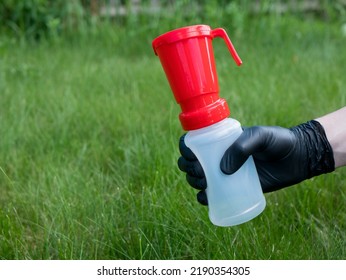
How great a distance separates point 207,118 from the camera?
58.2 inches

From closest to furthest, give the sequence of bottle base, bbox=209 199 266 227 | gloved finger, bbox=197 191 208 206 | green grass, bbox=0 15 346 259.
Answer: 1. bottle base, bbox=209 199 266 227
2. gloved finger, bbox=197 191 208 206
3. green grass, bbox=0 15 346 259

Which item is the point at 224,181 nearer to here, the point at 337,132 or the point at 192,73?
the point at 192,73

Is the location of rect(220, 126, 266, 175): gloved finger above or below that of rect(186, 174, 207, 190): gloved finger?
above

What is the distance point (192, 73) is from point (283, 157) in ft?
1.45

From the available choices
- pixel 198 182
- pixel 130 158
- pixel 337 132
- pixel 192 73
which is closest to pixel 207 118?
pixel 192 73

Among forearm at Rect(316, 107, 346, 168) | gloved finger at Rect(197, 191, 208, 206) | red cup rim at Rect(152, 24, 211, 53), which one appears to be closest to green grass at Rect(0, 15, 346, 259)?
gloved finger at Rect(197, 191, 208, 206)

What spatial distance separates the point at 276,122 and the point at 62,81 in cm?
138

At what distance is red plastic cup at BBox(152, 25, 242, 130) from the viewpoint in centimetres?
146

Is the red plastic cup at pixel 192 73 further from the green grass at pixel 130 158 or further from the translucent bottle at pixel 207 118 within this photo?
the green grass at pixel 130 158

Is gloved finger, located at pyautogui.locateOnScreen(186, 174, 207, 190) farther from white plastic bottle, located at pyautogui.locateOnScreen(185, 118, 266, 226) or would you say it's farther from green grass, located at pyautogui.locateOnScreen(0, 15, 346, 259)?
green grass, located at pyautogui.locateOnScreen(0, 15, 346, 259)

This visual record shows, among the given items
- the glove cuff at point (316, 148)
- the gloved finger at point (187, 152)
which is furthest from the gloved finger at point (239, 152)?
the glove cuff at point (316, 148)

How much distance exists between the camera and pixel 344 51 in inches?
171

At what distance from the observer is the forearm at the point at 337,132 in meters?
1.78

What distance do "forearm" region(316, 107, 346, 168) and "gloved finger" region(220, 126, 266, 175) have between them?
344 mm
